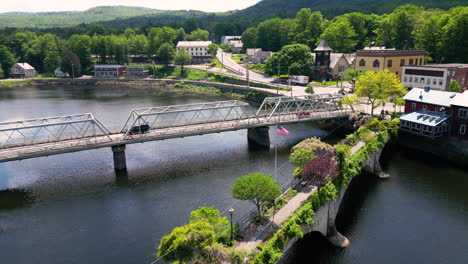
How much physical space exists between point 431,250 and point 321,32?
111 m

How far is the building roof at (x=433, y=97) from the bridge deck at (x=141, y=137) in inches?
490

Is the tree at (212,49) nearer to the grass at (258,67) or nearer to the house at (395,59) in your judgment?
the grass at (258,67)

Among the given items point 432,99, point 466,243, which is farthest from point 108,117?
point 466,243

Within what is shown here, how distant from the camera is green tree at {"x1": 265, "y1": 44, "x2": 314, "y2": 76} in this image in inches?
4188

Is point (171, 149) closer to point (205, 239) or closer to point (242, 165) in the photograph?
point (242, 165)

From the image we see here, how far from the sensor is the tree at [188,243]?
22.6 metres

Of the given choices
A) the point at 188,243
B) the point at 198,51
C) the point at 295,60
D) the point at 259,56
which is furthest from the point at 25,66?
the point at 188,243

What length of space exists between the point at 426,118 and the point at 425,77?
24.5 m

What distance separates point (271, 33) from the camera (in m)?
151

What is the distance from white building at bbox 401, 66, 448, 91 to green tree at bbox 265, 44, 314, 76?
30.9m

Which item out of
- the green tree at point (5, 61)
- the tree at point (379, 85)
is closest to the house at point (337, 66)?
the tree at point (379, 85)

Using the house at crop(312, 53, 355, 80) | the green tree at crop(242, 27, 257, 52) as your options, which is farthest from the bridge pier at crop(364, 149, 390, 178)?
the green tree at crop(242, 27, 257, 52)

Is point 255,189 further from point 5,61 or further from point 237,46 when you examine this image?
point 237,46

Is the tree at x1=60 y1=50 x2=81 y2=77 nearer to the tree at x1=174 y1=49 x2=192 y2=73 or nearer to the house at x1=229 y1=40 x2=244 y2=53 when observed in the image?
the tree at x1=174 y1=49 x2=192 y2=73
